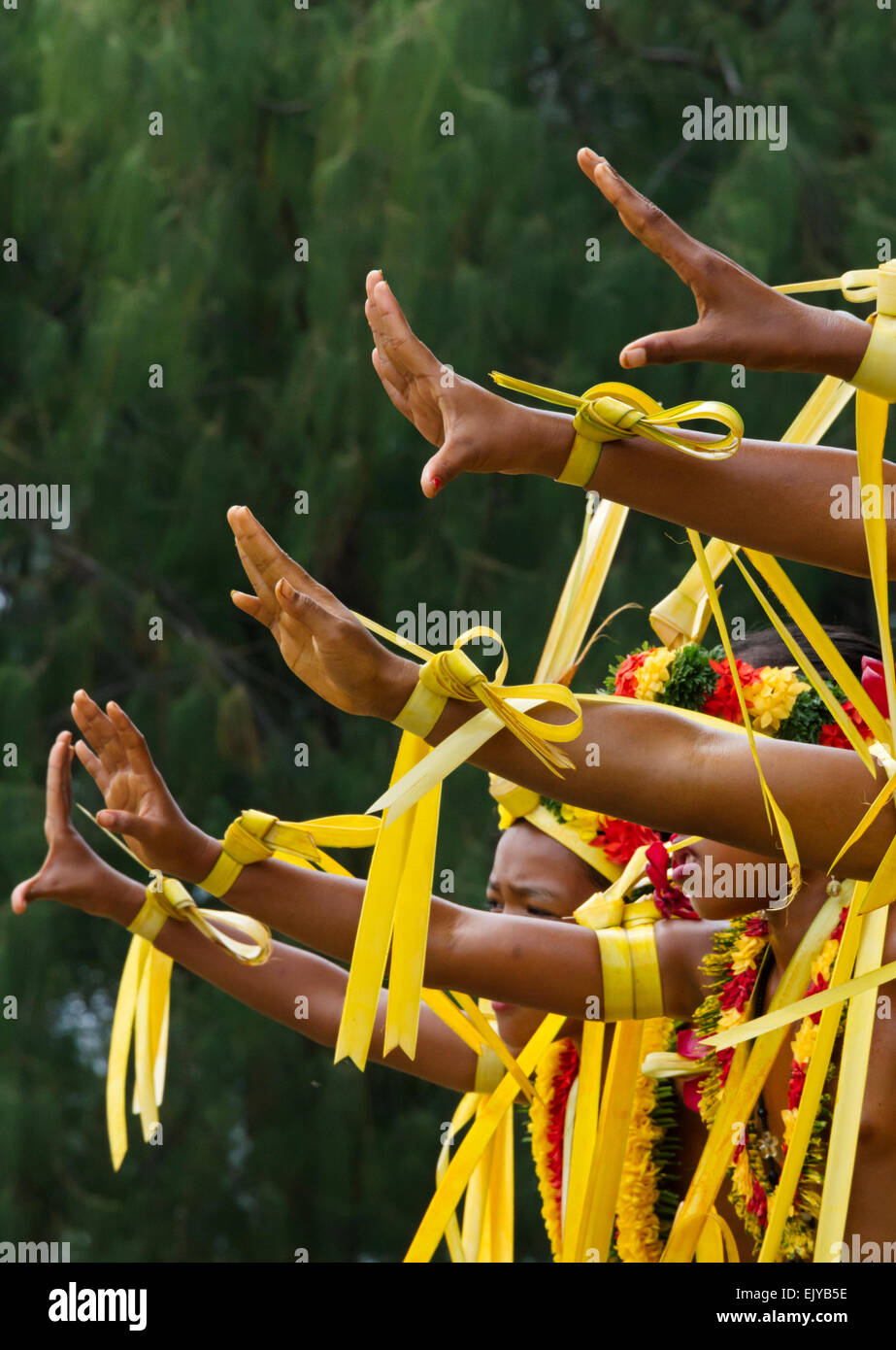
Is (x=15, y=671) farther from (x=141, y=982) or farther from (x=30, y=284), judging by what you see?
(x=141, y=982)

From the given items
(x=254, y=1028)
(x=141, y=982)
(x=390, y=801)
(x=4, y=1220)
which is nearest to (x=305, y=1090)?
(x=254, y=1028)

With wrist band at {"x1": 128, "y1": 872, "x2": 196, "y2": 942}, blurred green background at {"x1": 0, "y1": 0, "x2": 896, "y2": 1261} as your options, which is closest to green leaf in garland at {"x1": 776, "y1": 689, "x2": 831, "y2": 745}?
wrist band at {"x1": 128, "y1": 872, "x2": 196, "y2": 942}

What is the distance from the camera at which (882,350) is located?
57.3 inches

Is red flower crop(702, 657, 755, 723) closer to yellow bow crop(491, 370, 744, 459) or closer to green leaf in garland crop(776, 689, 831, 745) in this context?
green leaf in garland crop(776, 689, 831, 745)

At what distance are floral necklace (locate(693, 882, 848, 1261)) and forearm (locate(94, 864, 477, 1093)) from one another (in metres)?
0.47

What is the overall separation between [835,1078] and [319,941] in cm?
63

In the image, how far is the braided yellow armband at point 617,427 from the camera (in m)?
1.47

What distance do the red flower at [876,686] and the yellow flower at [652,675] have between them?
0.38 metres

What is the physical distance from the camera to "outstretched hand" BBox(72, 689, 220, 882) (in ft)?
6.58

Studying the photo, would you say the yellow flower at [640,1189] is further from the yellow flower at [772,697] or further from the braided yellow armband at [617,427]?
the braided yellow armband at [617,427]

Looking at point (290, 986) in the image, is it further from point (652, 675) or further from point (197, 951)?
point (652, 675)

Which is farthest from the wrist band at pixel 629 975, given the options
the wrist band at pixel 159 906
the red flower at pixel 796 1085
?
the wrist band at pixel 159 906

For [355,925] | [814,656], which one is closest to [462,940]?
[355,925]

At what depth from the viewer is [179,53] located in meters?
4.98
